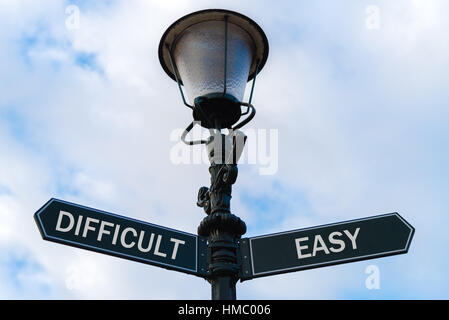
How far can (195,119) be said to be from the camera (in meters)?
4.03

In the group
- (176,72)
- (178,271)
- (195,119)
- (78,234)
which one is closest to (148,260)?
(178,271)

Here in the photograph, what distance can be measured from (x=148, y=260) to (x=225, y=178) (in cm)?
65

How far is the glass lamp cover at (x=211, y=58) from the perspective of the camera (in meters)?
3.90

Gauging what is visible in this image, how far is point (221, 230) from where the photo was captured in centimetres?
355

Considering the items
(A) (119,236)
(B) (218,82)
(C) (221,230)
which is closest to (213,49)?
(B) (218,82)

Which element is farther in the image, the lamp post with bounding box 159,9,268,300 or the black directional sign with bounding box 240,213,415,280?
the lamp post with bounding box 159,9,268,300

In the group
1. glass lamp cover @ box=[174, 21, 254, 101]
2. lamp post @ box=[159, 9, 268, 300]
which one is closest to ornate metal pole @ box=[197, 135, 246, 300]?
lamp post @ box=[159, 9, 268, 300]

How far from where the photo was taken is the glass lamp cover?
3.90m

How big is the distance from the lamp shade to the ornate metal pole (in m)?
0.51

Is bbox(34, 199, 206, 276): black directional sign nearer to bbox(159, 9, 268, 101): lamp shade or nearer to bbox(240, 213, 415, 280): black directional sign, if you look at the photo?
bbox(240, 213, 415, 280): black directional sign

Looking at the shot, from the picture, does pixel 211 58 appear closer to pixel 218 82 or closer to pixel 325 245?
pixel 218 82
